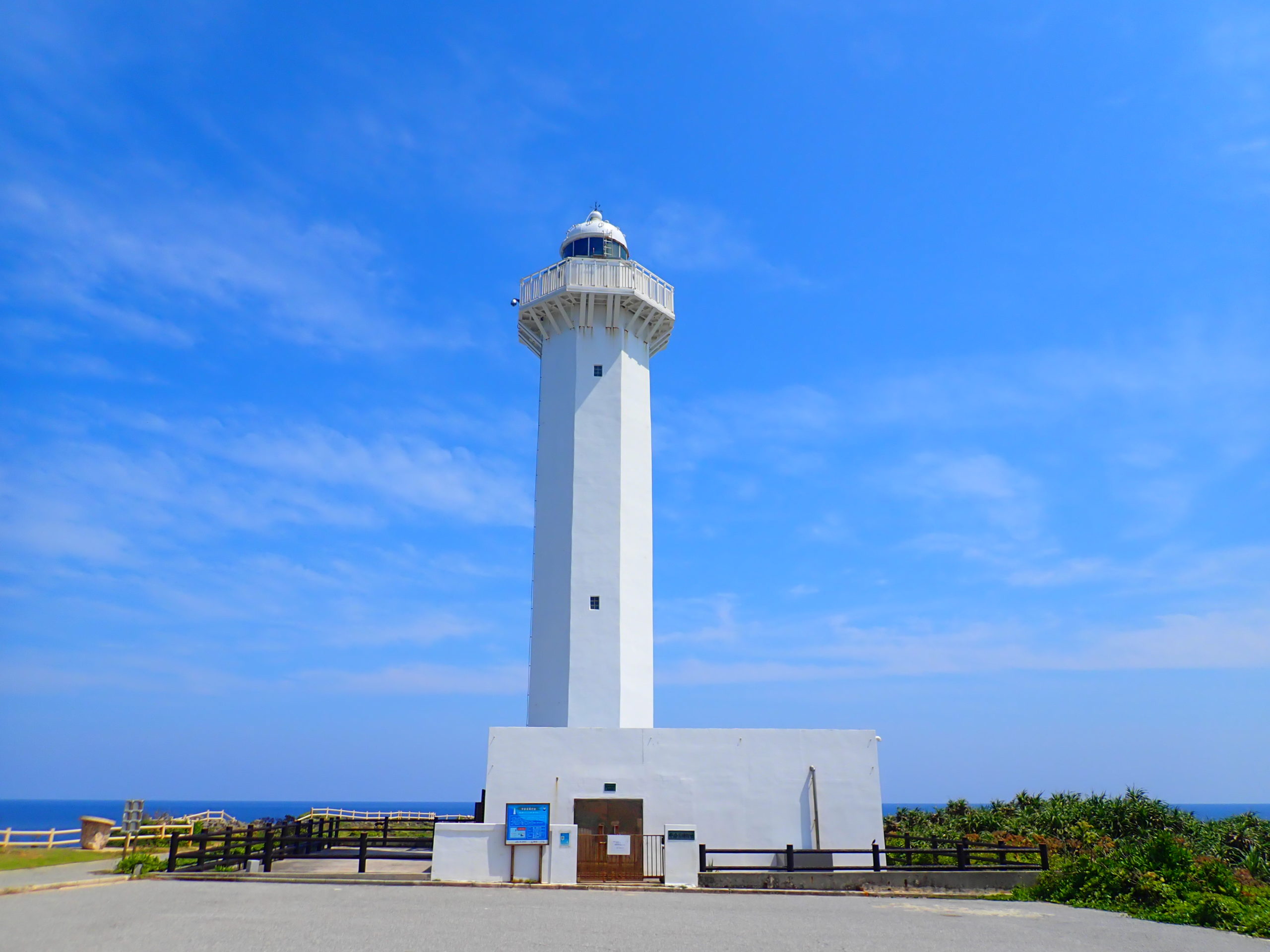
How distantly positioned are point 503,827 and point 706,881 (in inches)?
181

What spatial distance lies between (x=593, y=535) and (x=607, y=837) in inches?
336

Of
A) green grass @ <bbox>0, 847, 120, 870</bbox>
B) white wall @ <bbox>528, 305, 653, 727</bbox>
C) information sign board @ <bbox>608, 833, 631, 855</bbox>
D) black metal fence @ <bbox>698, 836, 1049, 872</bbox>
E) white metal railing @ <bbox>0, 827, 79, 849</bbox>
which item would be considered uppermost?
white wall @ <bbox>528, 305, 653, 727</bbox>

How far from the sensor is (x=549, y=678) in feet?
79.8

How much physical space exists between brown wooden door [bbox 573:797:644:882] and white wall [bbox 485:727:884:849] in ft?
0.71

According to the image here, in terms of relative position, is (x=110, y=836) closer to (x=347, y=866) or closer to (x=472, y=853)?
(x=347, y=866)

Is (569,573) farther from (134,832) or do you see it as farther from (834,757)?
(134,832)

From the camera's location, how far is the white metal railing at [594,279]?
90.0 ft

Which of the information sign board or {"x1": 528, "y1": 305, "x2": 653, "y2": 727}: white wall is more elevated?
{"x1": 528, "y1": 305, "x2": 653, "y2": 727}: white wall

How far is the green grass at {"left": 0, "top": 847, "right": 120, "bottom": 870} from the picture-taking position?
24.9 m

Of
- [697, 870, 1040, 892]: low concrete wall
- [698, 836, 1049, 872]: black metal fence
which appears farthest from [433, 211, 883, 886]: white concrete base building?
[697, 870, 1040, 892]: low concrete wall

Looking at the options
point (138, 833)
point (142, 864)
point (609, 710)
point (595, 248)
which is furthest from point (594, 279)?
point (138, 833)

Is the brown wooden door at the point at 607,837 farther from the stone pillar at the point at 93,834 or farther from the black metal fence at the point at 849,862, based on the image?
the stone pillar at the point at 93,834

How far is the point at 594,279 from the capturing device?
27.4 meters

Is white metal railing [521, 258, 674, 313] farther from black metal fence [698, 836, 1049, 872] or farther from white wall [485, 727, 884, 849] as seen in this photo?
black metal fence [698, 836, 1049, 872]
